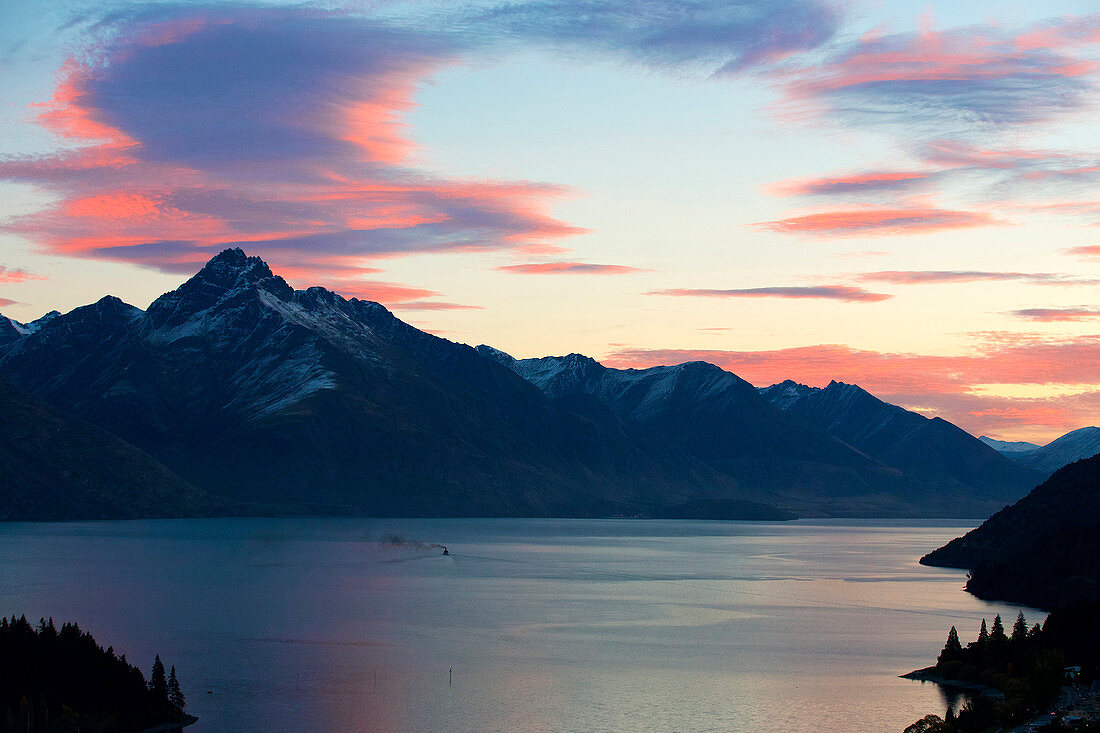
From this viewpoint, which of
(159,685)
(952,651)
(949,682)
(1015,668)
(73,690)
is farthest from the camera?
(952,651)

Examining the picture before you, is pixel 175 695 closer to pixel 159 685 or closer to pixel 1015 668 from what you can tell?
pixel 159 685

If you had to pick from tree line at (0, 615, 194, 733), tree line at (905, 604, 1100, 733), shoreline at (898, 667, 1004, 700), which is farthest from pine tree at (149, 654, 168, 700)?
shoreline at (898, 667, 1004, 700)

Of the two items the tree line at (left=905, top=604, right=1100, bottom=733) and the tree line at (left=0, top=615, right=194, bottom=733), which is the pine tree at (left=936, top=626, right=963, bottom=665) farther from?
the tree line at (left=0, top=615, right=194, bottom=733)

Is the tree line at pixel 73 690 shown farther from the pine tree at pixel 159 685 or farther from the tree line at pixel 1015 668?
the tree line at pixel 1015 668

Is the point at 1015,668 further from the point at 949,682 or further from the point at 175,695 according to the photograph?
the point at 175,695

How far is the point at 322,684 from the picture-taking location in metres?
136

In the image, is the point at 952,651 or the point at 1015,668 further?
the point at 952,651

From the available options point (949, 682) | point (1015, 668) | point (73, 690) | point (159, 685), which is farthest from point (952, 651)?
point (73, 690)

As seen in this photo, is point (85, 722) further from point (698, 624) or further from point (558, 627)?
point (698, 624)

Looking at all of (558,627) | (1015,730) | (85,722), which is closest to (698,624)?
(558,627)

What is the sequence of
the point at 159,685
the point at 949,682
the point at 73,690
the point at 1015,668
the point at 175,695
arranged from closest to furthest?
1. the point at 73,690
2. the point at 159,685
3. the point at 175,695
4. the point at 1015,668
5. the point at 949,682

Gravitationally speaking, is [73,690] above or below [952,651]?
above

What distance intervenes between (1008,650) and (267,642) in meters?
91.3

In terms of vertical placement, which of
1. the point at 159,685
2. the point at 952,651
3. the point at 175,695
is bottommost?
the point at 952,651
